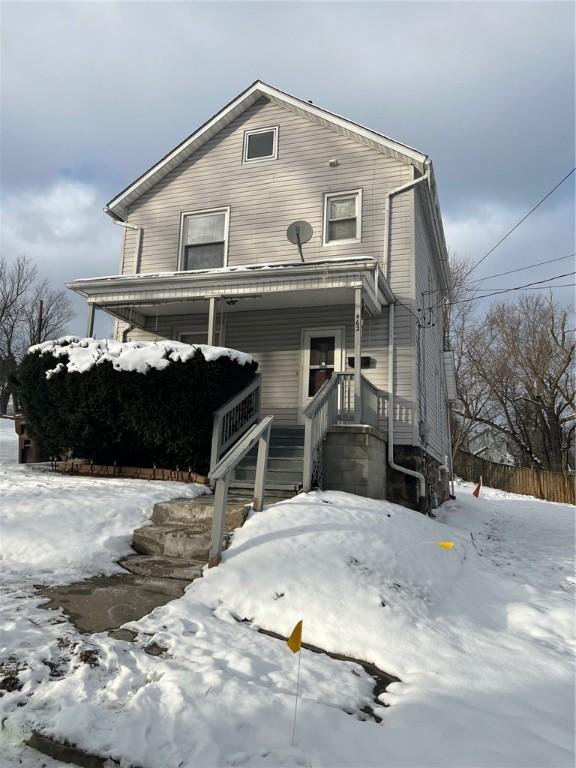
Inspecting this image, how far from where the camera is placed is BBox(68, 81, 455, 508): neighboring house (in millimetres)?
9289

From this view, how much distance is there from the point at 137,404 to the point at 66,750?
6.15m

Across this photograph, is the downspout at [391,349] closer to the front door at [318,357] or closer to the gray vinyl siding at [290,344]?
the gray vinyl siding at [290,344]

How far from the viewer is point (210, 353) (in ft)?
26.9

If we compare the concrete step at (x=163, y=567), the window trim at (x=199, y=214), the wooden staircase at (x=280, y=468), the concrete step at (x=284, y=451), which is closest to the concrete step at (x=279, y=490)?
the wooden staircase at (x=280, y=468)

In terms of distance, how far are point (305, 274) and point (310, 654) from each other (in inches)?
271

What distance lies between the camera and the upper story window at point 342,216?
11398mm

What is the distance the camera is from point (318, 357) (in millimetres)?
11117

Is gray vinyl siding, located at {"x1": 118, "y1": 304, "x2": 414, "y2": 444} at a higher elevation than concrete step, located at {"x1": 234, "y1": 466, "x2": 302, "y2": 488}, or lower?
higher

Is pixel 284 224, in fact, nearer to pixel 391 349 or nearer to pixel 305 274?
pixel 305 274

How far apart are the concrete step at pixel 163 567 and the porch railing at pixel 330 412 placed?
214 cm

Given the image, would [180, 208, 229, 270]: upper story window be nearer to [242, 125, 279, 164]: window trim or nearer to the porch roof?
[242, 125, 279, 164]: window trim

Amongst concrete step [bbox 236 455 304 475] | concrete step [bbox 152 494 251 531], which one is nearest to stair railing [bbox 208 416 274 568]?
concrete step [bbox 152 494 251 531]

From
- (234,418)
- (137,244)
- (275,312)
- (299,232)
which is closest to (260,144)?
(299,232)

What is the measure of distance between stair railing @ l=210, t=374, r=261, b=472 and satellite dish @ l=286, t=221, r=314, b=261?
331 cm
